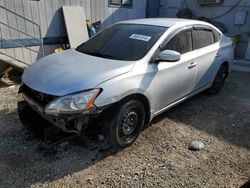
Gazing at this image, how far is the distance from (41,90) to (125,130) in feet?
3.59

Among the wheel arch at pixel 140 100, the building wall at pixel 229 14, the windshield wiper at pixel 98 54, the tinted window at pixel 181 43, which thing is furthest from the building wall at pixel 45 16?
the wheel arch at pixel 140 100

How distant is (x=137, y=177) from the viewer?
254 cm

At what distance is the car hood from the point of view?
2451 millimetres

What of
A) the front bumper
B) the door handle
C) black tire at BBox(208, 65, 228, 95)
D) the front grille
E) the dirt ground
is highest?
the door handle

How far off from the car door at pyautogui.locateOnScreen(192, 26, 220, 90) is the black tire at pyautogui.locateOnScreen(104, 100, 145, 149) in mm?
1477

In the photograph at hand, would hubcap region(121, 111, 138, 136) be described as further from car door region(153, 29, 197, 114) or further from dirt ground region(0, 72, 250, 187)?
car door region(153, 29, 197, 114)

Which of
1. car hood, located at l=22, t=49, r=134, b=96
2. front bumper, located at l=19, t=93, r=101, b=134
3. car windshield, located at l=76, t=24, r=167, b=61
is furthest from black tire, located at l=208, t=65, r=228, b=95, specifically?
front bumper, located at l=19, t=93, r=101, b=134

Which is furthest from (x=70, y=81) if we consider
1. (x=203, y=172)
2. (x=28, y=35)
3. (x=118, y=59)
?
(x=28, y=35)

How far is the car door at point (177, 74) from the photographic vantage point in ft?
10.3

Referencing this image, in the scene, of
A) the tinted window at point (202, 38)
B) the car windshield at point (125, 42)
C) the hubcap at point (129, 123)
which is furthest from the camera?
the tinted window at point (202, 38)

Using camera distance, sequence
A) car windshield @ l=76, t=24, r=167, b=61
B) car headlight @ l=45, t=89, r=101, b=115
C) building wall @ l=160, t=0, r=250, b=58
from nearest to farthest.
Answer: car headlight @ l=45, t=89, r=101, b=115 → car windshield @ l=76, t=24, r=167, b=61 → building wall @ l=160, t=0, r=250, b=58

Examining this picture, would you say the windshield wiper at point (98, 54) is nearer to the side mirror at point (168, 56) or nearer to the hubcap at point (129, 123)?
the side mirror at point (168, 56)

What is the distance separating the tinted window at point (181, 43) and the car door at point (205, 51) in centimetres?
15

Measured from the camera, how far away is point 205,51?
13.0 ft
